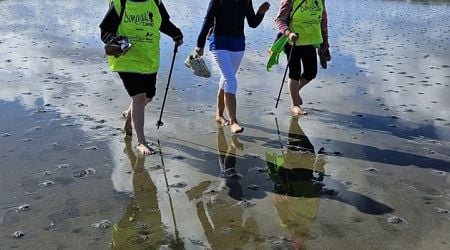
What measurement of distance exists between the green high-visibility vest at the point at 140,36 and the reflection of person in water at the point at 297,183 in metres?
1.83

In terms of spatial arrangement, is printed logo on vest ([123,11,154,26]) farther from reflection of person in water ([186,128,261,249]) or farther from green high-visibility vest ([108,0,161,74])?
reflection of person in water ([186,128,261,249])

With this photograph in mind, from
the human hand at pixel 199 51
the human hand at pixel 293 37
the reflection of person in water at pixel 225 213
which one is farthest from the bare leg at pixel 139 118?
the human hand at pixel 293 37

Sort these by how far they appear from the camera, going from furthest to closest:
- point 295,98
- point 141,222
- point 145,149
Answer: point 295,98 → point 145,149 → point 141,222

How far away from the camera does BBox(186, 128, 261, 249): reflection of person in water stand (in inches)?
174

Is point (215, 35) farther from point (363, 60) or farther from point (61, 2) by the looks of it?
point (61, 2)

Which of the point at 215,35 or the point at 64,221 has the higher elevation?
the point at 215,35

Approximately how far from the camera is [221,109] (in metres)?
7.91

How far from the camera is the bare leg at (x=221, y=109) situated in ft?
25.4

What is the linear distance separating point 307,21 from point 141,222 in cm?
460

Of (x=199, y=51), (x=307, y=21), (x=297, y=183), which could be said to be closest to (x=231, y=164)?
(x=297, y=183)

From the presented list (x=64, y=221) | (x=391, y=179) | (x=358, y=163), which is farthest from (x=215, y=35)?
(x=64, y=221)

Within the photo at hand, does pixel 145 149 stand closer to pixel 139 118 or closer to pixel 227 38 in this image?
pixel 139 118

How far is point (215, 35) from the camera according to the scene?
24.2ft

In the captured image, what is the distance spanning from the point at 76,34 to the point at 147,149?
1289 centimetres
